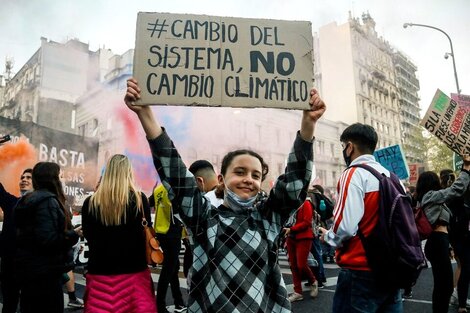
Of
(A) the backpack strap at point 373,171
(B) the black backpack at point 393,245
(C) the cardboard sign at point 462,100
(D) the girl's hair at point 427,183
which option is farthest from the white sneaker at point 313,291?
(A) the backpack strap at point 373,171

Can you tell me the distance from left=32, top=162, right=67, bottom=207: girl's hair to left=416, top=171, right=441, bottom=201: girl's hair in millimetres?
3343

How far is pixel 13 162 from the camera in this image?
460 inches

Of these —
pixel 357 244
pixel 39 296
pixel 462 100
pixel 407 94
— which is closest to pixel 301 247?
pixel 462 100

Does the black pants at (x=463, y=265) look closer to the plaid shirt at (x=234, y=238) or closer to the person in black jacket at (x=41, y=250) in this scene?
the plaid shirt at (x=234, y=238)

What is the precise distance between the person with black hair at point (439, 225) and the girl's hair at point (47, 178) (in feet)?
10.8

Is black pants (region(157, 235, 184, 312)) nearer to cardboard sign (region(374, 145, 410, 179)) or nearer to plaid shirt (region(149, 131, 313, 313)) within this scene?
plaid shirt (region(149, 131, 313, 313))

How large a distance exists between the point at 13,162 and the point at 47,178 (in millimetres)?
10246

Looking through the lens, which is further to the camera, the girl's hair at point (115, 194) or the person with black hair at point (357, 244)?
the girl's hair at point (115, 194)

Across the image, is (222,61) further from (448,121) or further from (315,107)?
(448,121)

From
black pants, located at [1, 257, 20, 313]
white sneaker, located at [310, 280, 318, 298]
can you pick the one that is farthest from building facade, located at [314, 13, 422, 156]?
black pants, located at [1, 257, 20, 313]

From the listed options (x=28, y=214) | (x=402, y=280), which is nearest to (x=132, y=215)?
(x=28, y=214)

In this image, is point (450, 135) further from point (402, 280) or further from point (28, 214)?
point (28, 214)

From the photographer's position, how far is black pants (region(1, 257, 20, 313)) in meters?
3.19

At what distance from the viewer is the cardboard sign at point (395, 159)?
7180 millimetres
